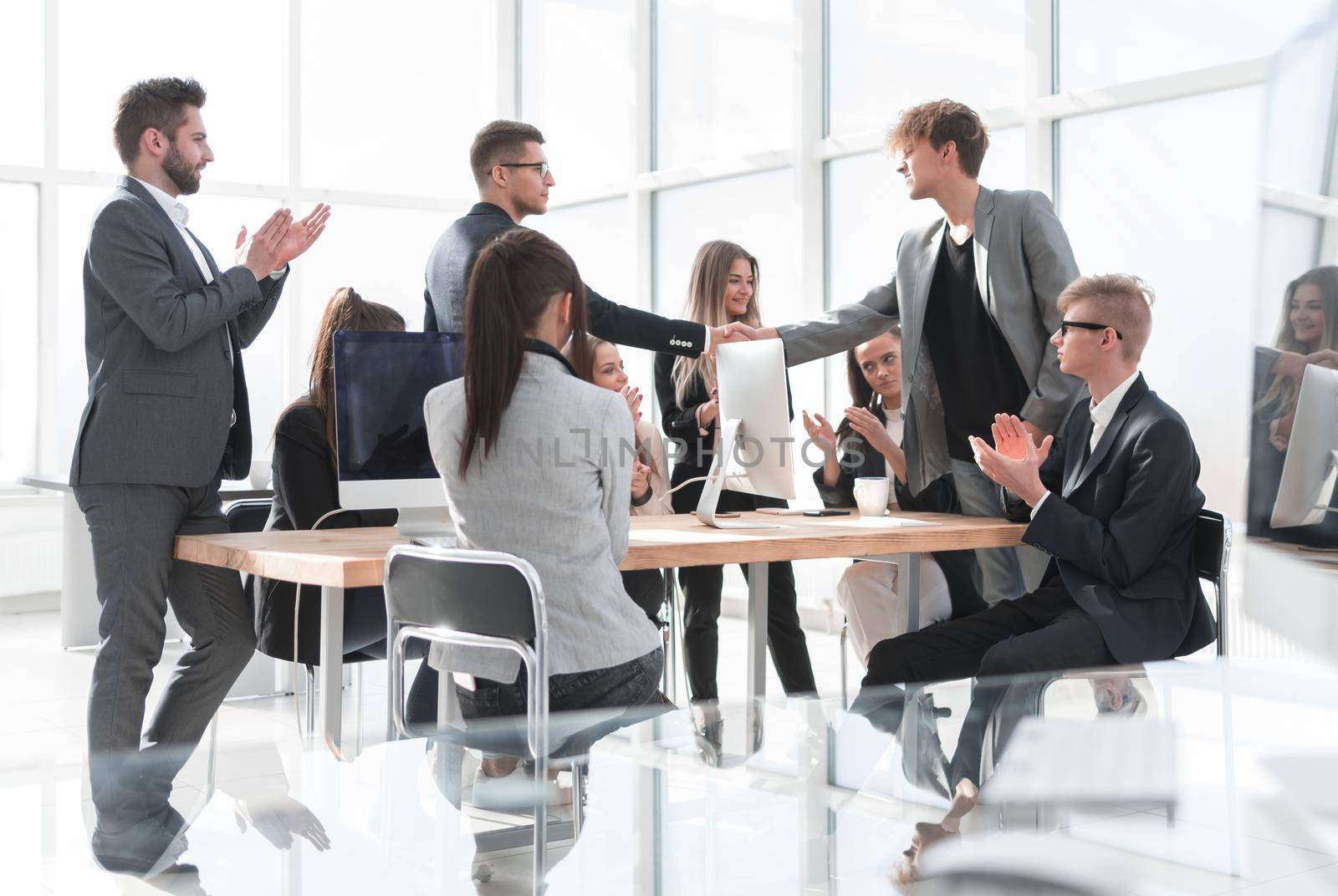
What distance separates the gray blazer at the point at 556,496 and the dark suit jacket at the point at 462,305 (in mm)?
685

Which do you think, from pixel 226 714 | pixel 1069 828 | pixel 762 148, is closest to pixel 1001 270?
pixel 1069 828

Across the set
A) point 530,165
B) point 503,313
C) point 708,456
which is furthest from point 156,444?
point 708,456

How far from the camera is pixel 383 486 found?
8.60 feet

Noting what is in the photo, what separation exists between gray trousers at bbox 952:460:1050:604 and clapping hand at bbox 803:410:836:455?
370mm

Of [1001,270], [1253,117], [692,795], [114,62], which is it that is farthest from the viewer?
[114,62]

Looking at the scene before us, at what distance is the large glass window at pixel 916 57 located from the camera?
5.09 m

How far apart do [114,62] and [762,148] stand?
341 centimetres

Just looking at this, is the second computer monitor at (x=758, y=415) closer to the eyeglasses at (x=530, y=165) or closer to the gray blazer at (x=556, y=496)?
the eyeglasses at (x=530, y=165)

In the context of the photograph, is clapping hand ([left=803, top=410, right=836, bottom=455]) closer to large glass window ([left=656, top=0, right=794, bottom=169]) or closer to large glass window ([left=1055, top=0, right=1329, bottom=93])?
large glass window ([left=1055, top=0, right=1329, bottom=93])

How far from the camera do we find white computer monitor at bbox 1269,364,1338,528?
5.69ft

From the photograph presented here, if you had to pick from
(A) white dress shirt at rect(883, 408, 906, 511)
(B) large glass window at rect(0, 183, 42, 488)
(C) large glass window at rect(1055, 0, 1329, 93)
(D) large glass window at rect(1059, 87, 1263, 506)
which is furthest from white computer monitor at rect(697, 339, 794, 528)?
(B) large glass window at rect(0, 183, 42, 488)

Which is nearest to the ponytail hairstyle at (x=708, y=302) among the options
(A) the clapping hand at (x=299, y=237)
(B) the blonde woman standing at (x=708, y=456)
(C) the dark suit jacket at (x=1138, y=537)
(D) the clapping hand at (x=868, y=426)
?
(B) the blonde woman standing at (x=708, y=456)

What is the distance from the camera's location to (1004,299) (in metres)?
2.96

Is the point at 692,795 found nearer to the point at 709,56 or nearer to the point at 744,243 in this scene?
the point at 744,243
